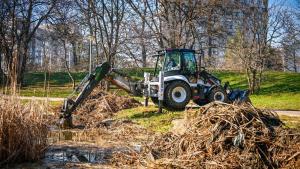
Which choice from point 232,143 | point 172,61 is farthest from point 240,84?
point 232,143

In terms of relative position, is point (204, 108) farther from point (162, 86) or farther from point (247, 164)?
point (162, 86)

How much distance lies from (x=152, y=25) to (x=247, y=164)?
23415mm

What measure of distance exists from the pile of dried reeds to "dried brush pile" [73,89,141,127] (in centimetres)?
869

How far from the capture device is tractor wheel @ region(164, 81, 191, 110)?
1812 centimetres

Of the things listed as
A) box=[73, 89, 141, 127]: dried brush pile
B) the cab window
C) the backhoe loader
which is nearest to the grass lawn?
box=[73, 89, 141, 127]: dried brush pile

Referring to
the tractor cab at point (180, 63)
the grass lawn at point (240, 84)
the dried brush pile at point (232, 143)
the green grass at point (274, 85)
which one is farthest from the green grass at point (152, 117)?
the green grass at point (274, 85)

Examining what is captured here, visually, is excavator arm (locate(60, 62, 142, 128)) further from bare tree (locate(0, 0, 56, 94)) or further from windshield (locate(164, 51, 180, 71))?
bare tree (locate(0, 0, 56, 94))

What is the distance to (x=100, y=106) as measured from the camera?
68.3ft

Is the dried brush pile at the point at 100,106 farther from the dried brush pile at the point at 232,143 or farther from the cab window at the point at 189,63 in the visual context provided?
the dried brush pile at the point at 232,143

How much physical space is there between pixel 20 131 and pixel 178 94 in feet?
32.6

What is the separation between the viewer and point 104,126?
52.5 ft

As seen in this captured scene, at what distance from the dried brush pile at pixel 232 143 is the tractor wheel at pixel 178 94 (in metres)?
8.62

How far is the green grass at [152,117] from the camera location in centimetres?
1557

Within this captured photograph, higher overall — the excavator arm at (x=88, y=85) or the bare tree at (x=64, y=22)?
the bare tree at (x=64, y=22)
